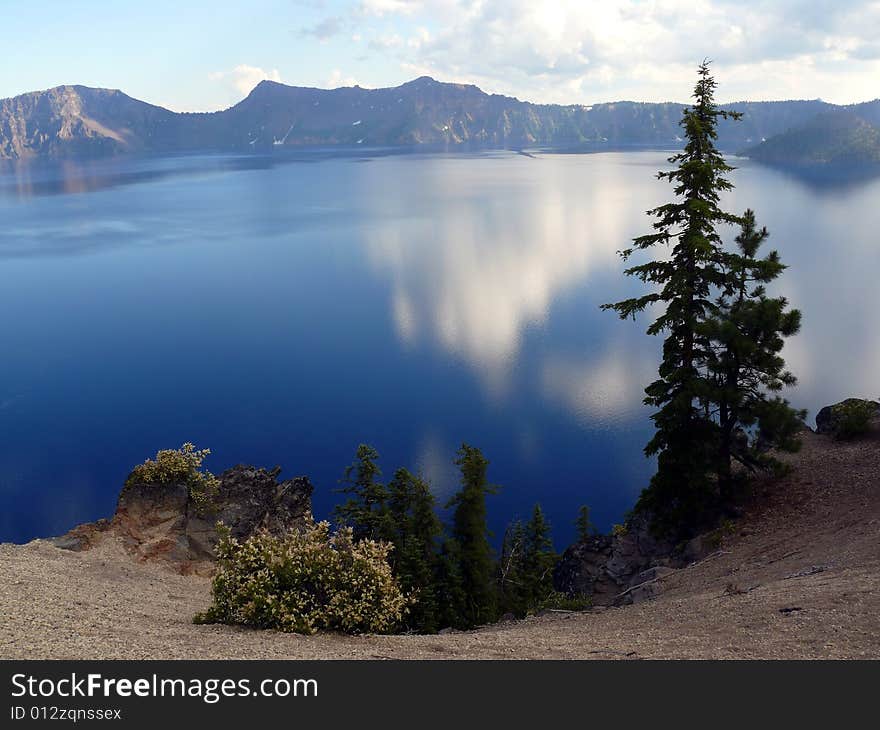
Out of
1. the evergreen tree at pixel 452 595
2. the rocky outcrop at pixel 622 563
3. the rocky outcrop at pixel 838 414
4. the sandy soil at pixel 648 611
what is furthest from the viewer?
the rocky outcrop at pixel 838 414

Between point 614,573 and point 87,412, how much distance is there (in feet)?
149

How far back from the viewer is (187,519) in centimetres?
3159

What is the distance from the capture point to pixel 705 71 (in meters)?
26.2

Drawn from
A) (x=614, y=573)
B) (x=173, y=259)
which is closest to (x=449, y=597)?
(x=614, y=573)

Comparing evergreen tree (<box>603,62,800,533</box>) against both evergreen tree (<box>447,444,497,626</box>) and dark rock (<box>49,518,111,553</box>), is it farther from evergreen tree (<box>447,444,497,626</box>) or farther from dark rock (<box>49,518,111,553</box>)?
dark rock (<box>49,518,111,553</box>)

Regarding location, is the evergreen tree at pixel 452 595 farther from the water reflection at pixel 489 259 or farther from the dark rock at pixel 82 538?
the water reflection at pixel 489 259

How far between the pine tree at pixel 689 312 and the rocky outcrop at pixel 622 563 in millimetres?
1716

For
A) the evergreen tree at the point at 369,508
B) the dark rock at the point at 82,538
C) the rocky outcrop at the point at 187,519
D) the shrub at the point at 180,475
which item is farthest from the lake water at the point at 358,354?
the evergreen tree at the point at 369,508

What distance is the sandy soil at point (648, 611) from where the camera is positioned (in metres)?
14.3

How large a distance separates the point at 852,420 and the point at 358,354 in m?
46.4

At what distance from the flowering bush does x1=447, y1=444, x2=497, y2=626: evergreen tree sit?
715 centimetres

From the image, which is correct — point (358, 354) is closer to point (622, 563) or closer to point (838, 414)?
point (622, 563)
